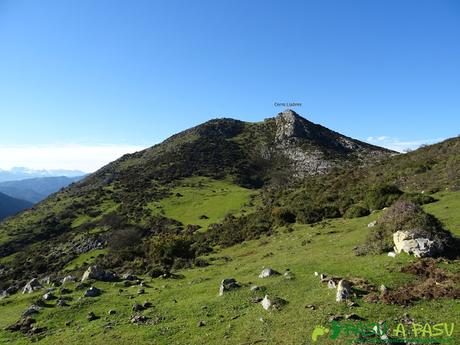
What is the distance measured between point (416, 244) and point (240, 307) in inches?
405

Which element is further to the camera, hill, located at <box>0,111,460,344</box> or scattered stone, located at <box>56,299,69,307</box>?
scattered stone, located at <box>56,299,69,307</box>

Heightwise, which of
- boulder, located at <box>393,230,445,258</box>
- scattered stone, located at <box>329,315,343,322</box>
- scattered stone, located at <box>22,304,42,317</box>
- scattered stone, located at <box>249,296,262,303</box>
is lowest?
scattered stone, located at <box>22,304,42,317</box>

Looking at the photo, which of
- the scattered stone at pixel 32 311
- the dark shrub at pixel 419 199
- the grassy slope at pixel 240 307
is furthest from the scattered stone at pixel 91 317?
the dark shrub at pixel 419 199

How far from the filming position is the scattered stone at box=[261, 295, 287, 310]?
18.1 m

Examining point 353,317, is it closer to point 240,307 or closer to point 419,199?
point 240,307

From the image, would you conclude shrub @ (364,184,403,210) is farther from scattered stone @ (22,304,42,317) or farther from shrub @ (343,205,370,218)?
scattered stone @ (22,304,42,317)

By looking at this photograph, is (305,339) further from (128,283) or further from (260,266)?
(128,283)

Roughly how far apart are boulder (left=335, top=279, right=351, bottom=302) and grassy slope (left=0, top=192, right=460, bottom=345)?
38 cm

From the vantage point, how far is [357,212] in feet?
135

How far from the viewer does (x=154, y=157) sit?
6398 inches

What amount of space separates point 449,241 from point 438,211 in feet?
39.7

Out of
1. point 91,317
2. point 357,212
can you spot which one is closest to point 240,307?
point 91,317

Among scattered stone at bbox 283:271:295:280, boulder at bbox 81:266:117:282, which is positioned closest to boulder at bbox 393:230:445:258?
scattered stone at bbox 283:271:295:280

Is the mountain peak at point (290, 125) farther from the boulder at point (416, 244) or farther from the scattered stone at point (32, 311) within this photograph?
the scattered stone at point (32, 311)
